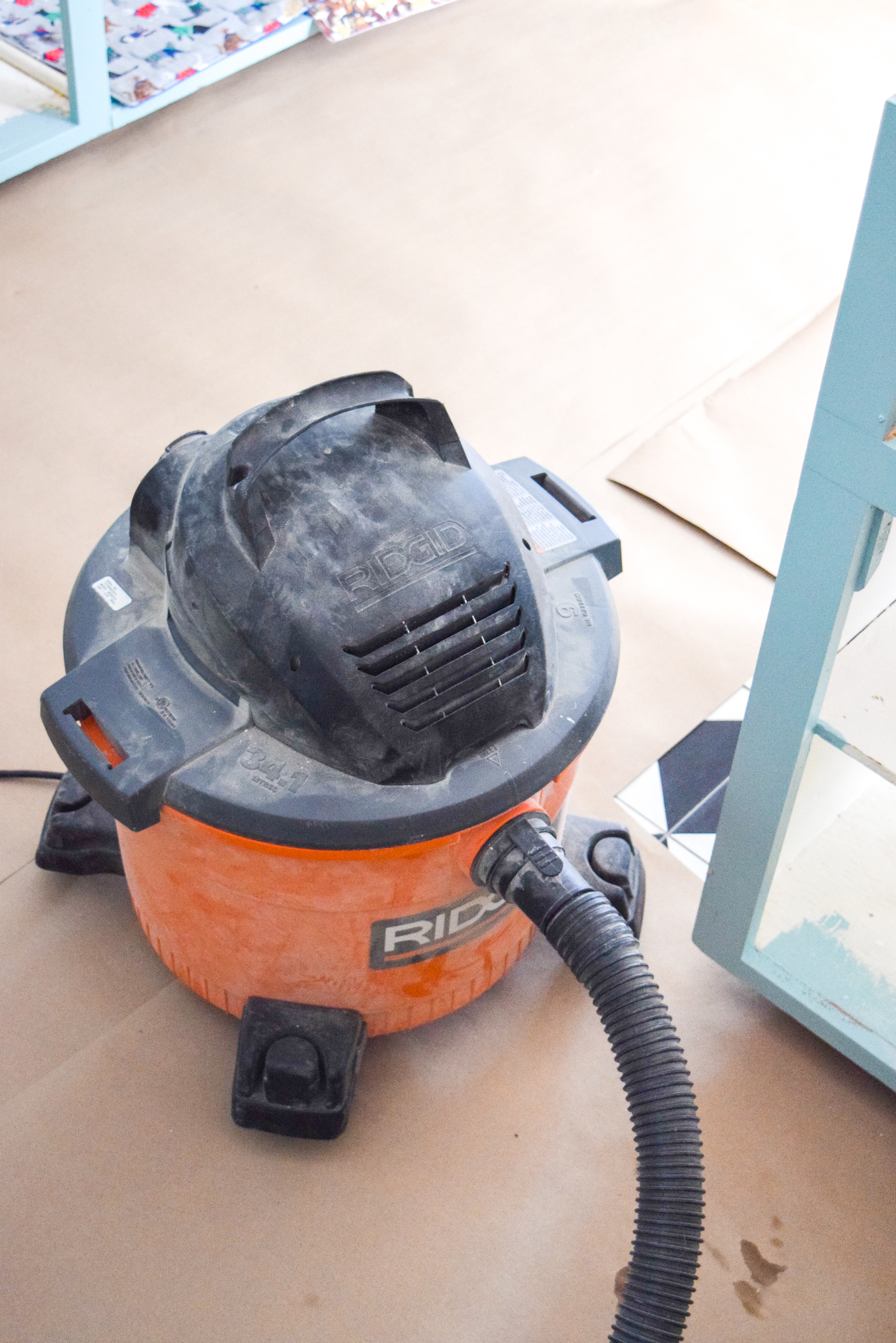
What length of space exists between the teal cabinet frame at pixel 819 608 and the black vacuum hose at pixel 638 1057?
7.3 inches

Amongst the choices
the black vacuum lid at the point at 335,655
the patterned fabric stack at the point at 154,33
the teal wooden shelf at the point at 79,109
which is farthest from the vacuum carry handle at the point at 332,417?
the patterned fabric stack at the point at 154,33

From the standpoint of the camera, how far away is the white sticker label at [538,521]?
1.06 metres

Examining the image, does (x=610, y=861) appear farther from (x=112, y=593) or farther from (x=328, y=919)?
(x=112, y=593)

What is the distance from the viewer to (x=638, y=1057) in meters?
0.88

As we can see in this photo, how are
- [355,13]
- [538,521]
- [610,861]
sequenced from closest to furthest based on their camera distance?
[538,521], [610,861], [355,13]

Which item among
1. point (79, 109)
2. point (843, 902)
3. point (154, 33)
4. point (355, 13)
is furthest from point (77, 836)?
point (355, 13)

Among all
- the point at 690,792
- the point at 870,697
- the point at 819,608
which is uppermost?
the point at 819,608

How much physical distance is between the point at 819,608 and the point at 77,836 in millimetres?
729

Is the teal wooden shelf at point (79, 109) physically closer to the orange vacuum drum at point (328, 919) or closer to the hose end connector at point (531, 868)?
the orange vacuum drum at point (328, 919)

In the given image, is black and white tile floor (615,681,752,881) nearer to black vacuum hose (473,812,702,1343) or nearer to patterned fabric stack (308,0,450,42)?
black vacuum hose (473,812,702,1343)

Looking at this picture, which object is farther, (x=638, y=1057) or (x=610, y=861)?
(x=610, y=861)

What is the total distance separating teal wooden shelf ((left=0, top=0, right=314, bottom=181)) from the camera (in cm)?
197

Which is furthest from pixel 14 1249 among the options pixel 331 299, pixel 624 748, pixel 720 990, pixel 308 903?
pixel 331 299

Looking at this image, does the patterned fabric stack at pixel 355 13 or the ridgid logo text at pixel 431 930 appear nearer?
the ridgid logo text at pixel 431 930
